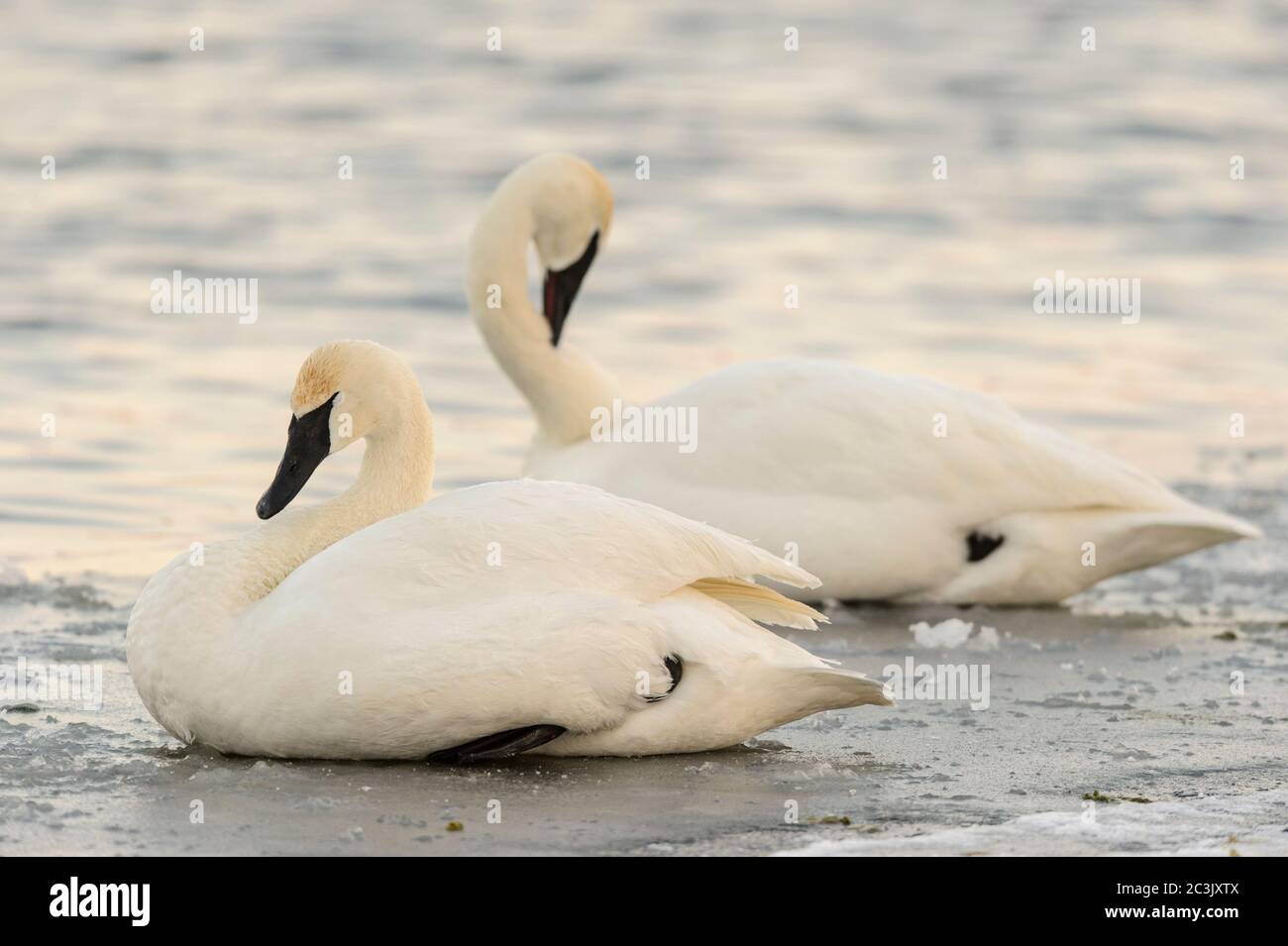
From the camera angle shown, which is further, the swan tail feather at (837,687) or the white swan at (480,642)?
the swan tail feather at (837,687)

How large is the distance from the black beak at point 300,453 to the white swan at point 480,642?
9.2 inches

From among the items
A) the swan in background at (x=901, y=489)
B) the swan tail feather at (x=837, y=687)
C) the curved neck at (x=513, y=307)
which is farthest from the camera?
the curved neck at (x=513, y=307)

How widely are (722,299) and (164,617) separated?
866 centimetres

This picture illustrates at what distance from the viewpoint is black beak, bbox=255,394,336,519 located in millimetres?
6176

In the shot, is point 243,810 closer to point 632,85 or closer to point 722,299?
point 722,299

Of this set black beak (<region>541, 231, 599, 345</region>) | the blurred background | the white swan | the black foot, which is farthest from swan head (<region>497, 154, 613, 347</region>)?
the black foot

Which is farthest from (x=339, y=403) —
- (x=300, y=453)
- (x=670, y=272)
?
(x=670, y=272)

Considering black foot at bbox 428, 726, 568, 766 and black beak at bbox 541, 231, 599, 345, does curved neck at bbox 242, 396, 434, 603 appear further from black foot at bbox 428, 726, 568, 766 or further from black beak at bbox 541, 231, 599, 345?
black beak at bbox 541, 231, 599, 345

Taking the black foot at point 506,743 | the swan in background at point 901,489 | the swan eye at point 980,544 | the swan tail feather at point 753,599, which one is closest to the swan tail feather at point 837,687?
the swan tail feather at point 753,599

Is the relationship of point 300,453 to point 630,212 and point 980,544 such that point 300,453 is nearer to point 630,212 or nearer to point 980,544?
point 980,544

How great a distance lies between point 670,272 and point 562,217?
534cm

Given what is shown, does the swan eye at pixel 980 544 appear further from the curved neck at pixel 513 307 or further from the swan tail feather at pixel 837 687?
the swan tail feather at pixel 837 687

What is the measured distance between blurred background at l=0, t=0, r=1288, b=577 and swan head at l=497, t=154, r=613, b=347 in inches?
33.8

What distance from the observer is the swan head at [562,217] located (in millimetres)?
9539
